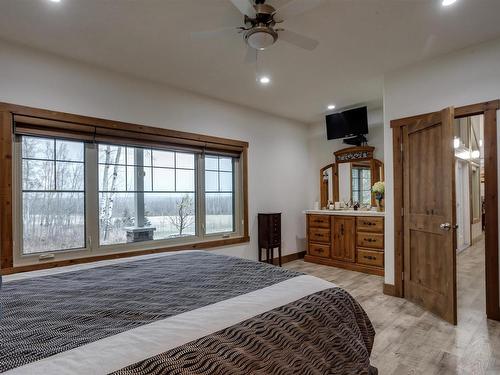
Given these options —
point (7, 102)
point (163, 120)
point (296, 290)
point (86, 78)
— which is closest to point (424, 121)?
point (296, 290)

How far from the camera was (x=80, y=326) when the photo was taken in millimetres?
1051

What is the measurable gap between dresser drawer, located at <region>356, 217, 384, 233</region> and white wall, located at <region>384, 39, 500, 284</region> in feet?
2.60

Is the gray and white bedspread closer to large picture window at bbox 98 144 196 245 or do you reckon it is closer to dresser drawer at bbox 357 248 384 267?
large picture window at bbox 98 144 196 245

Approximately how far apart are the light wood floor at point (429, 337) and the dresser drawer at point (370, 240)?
0.71 meters

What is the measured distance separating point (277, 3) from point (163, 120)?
80.9 inches

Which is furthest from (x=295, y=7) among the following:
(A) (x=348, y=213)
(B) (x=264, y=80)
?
(A) (x=348, y=213)

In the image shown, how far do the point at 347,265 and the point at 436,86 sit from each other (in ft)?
9.21

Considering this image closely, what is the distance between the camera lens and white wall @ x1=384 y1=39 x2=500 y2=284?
279 cm

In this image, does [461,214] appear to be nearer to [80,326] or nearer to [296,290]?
[296,290]

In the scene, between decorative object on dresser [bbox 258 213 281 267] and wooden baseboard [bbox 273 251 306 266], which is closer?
decorative object on dresser [bbox 258 213 281 267]

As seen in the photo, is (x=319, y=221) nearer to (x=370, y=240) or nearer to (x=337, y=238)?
(x=337, y=238)

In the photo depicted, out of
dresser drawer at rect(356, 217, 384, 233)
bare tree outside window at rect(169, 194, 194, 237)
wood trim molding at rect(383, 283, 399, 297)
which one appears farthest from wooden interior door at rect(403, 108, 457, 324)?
bare tree outside window at rect(169, 194, 194, 237)

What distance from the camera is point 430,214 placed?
2936mm

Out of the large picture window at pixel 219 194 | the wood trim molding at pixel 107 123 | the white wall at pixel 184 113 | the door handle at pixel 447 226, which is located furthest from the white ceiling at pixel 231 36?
the door handle at pixel 447 226
